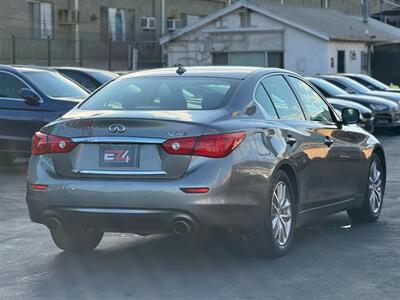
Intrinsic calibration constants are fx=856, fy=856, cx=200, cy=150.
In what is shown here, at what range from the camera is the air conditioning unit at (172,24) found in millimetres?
38625

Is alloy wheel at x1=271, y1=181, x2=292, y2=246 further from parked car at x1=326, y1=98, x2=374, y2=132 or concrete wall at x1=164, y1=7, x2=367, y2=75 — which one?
concrete wall at x1=164, y1=7, x2=367, y2=75

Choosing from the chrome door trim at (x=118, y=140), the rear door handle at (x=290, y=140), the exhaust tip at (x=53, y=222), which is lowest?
the exhaust tip at (x=53, y=222)

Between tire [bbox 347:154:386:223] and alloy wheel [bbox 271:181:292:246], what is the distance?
1.67m

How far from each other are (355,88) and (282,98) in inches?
623

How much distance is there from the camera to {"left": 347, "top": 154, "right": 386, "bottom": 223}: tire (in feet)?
27.9

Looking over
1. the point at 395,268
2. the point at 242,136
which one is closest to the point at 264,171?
the point at 242,136

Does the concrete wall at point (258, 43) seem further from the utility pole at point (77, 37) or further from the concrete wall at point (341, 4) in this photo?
the concrete wall at point (341, 4)

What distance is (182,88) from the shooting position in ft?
23.0

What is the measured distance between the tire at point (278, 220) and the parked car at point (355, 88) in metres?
15.3

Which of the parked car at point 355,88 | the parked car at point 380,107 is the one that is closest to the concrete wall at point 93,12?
the parked car at point 355,88

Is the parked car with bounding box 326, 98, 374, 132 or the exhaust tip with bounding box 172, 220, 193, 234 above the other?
the parked car with bounding box 326, 98, 374, 132

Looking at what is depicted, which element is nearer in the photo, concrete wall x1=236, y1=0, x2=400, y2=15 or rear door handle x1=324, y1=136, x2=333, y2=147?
rear door handle x1=324, y1=136, x2=333, y2=147

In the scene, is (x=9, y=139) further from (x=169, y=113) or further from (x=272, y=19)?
(x=272, y=19)

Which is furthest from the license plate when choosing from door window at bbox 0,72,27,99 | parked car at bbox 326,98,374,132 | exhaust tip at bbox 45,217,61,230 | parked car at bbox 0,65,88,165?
parked car at bbox 326,98,374,132
